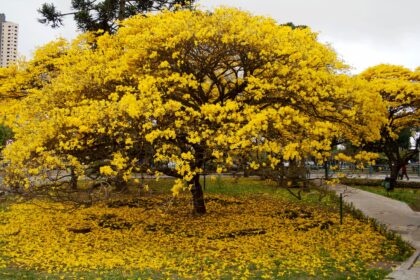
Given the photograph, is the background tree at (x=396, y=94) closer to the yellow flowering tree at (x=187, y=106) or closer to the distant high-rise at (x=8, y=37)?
the yellow flowering tree at (x=187, y=106)

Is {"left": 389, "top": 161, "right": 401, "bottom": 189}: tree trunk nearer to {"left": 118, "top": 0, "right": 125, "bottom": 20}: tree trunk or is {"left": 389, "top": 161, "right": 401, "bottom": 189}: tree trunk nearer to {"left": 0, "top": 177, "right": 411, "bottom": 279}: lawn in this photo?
{"left": 0, "top": 177, "right": 411, "bottom": 279}: lawn

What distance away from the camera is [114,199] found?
1630 centimetres

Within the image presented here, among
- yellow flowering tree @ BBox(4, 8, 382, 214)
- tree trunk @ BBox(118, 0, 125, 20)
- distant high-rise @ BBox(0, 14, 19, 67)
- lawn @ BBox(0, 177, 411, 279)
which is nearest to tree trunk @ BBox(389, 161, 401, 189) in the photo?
lawn @ BBox(0, 177, 411, 279)

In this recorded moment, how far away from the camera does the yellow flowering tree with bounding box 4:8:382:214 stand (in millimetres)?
8961

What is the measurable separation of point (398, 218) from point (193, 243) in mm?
7006

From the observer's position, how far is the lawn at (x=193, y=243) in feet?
24.2

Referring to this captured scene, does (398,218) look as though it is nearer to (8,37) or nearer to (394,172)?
(394,172)

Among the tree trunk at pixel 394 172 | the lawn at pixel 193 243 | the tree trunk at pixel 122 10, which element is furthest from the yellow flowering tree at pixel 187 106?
the tree trunk at pixel 394 172

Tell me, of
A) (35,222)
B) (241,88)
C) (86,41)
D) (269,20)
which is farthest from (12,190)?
(86,41)

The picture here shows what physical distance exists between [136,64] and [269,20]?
11.6 feet

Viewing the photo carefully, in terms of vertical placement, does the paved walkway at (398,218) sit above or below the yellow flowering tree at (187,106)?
below

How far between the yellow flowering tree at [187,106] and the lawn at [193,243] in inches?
57.9

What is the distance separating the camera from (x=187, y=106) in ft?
34.6

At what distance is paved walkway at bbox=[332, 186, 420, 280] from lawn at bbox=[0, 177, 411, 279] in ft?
1.18
